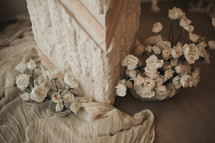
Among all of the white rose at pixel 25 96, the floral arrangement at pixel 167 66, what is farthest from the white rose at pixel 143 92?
the white rose at pixel 25 96

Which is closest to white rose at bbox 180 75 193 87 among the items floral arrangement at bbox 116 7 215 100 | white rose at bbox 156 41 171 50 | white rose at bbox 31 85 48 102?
floral arrangement at bbox 116 7 215 100

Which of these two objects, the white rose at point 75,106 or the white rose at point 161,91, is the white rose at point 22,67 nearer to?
the white rose at point 75,106

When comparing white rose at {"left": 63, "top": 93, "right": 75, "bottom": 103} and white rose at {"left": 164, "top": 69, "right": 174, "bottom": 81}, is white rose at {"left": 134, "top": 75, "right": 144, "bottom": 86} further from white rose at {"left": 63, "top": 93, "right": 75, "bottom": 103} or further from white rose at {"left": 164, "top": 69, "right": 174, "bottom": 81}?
white rose at {"left": 63, "top": 93, "right": 75, "bottom": 103}

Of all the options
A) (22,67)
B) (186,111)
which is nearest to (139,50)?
(186,111)

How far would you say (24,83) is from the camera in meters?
1.25

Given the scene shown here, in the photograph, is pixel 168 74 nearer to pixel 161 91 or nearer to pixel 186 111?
pixel 161 91

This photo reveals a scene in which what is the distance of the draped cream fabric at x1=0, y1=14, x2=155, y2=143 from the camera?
125 centimetres

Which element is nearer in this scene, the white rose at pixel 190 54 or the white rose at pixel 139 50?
the white rose at pixel 190 54

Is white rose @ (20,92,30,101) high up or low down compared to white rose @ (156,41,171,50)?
up

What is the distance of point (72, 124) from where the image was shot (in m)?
1.32

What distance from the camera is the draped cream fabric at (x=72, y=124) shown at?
1.25 m

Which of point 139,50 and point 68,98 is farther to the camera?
point 139,50

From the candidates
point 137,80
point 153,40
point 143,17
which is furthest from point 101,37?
point 143,17

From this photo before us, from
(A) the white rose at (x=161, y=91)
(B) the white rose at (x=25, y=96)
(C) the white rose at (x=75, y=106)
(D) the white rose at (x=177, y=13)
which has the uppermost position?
(D) the white rose at (x=177, y=13)
